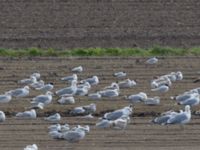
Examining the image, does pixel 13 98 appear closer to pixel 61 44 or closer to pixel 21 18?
pixel 61 44

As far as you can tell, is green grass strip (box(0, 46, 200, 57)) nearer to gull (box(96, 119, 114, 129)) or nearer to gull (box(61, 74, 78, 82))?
gull (box(61, 74, 78, 82))

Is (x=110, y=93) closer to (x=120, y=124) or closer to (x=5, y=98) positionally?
(x=5, y=98)

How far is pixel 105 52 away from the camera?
29172 mm

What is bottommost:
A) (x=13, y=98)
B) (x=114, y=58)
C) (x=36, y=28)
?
(x=13, y=98)

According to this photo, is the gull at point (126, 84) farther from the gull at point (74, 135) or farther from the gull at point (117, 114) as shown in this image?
the gull at point (74, 135)

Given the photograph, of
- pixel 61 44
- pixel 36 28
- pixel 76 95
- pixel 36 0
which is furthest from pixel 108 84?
pixel 36 0

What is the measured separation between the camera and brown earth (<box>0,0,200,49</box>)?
3189cm

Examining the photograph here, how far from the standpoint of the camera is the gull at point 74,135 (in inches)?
613

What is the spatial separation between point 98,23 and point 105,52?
5669mm

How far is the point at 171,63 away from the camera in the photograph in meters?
26.0

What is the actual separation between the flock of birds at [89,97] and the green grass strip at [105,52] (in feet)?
14.4

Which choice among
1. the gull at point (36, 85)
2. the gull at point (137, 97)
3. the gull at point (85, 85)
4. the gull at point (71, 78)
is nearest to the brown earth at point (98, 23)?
the gull at point (71, 78)

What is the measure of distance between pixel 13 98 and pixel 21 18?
603 inches

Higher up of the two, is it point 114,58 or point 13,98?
point 114,58
